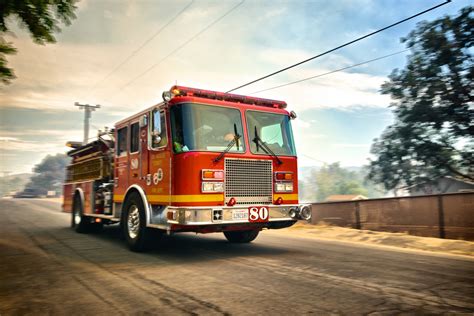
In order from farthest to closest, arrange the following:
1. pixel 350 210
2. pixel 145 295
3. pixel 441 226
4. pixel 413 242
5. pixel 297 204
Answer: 1. pixel 350 210
2. pixel 441 226
3. pixel 413 242
4. pixel 297 204
5. pixel 145 295

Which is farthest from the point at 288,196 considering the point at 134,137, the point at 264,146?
the point at 134,137

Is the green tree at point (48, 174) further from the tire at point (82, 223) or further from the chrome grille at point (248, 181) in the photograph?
the chrome grille at point (248, 181)

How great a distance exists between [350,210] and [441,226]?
322 centimetres

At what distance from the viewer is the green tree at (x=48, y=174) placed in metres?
134

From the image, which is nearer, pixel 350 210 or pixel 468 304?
pixel 468 304

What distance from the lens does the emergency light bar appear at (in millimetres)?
6676

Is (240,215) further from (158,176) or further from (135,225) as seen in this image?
(135,225)

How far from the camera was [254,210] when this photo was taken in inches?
266

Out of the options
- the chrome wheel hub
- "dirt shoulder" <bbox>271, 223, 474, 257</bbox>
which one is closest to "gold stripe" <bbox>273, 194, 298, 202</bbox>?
the chrome wheel hub

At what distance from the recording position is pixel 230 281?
16.1 ft

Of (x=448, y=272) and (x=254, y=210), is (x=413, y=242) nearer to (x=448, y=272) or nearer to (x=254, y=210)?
(x=448, y=272)

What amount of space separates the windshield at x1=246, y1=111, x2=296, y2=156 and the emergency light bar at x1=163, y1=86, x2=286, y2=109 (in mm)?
277

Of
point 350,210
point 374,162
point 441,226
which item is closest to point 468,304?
point 441,226

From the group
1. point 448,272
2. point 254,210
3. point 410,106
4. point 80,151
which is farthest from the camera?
point 410,106
